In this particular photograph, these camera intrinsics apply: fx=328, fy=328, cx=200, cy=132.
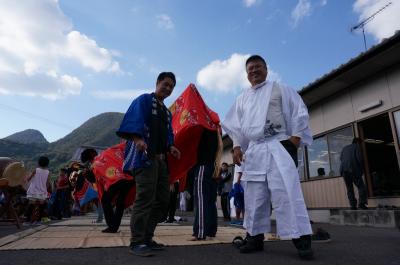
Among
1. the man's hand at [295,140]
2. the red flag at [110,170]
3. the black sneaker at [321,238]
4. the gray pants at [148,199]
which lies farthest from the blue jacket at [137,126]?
the black sneaker at [321,238]

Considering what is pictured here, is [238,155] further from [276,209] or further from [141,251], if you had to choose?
[141,251]

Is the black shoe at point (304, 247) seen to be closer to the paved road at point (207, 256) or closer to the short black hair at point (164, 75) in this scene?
the paved road at point (207, 256)

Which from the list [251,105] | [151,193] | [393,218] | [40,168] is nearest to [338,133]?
[393,218]

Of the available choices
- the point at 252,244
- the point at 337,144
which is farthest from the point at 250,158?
the point at 337,144

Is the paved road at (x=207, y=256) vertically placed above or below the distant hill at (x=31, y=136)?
below

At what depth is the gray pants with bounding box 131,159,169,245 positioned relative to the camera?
3.25 meters

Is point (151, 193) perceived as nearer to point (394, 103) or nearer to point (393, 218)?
point (393, 218)

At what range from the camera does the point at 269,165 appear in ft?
10.9

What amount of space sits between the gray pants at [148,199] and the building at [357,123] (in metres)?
5.76

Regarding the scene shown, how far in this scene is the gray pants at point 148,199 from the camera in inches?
128

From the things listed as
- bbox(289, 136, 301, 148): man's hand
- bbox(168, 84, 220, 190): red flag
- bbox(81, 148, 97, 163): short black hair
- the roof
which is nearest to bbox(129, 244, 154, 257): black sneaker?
bbox(289, 136, 301, 148): man's hand

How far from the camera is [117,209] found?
5.25m

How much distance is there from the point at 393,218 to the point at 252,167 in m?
4.70

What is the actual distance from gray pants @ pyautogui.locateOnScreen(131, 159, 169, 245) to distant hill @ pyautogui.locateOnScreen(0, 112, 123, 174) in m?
16.0
